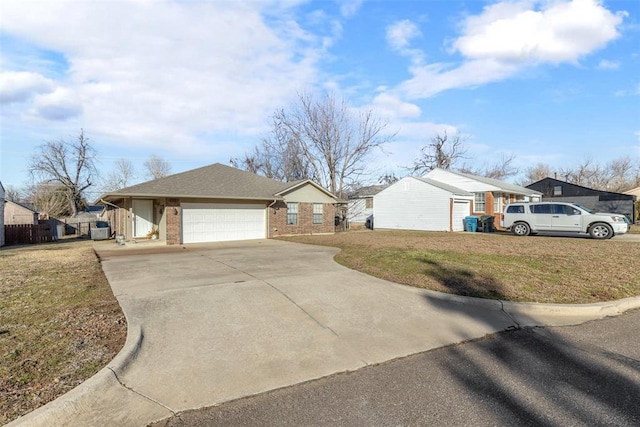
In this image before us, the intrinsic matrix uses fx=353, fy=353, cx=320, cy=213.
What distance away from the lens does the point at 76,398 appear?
9.75ft

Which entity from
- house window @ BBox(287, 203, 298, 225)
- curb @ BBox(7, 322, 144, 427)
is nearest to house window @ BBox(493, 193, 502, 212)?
house window @ BBox(287, 203, 298, 225)

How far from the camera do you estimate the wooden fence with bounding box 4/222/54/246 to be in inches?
838

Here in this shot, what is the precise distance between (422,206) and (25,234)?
2587cm

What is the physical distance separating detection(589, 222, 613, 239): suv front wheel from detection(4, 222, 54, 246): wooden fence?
3093 centimetres

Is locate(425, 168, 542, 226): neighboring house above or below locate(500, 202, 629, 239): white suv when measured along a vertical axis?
above

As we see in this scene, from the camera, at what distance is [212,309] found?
5.62 m

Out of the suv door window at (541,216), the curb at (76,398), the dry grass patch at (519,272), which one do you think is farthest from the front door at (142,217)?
the suv door window at (541,216)

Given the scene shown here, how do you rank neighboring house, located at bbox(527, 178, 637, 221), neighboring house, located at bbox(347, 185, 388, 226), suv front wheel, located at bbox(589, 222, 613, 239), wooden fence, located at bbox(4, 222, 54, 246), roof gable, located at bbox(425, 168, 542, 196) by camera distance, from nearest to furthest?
suv front wheel, located at bbox(589, 222, 613, 239) < wooden fence, located at bbox(4, 222, 54, 246) < roof gable, located at bbox(425, 168, 542, 196) < neighboring house, located at bbox(527, 178, 637, 221) < neighboring house, located at bbox(347, 185, 388, 226)

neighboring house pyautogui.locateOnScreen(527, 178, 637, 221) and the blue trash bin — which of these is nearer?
the blue trash bin

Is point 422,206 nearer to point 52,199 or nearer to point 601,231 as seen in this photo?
point 601,231

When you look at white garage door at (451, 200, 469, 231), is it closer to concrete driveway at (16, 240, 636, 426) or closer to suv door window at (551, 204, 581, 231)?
suv door window at (551, 204, 581, 231)

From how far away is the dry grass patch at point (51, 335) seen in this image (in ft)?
10.5

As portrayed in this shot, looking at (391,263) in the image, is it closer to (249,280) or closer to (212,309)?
(249,280)

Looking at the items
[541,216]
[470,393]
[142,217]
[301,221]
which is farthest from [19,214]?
[541,216]
